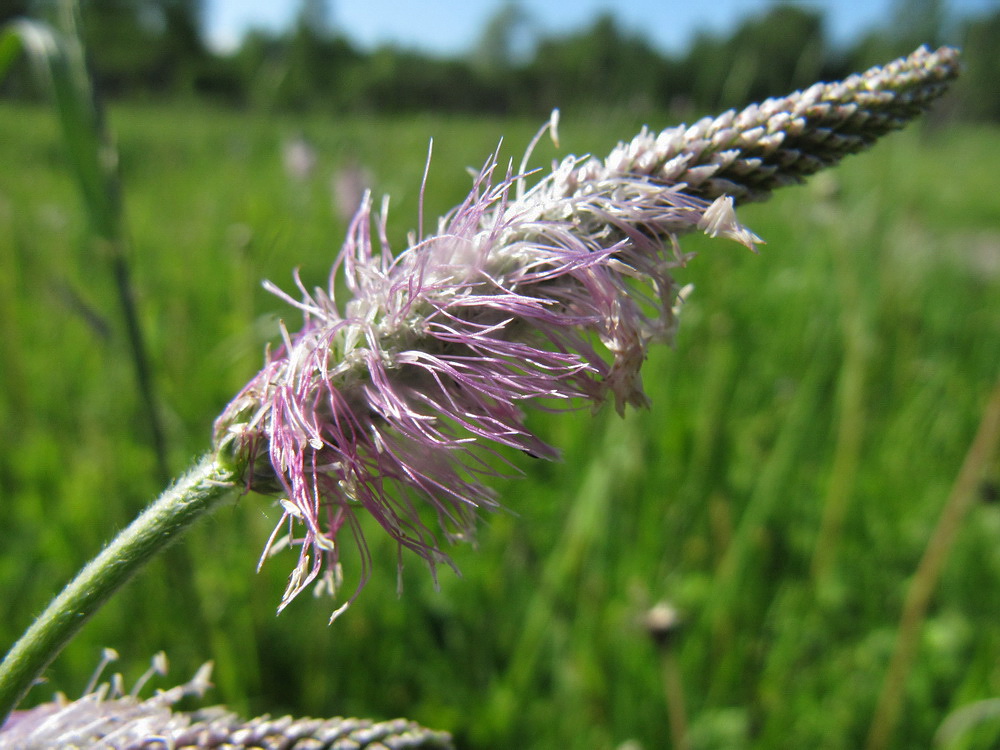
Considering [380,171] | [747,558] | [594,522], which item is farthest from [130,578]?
[380,171]

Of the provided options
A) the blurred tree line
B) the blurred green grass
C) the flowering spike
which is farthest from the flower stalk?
the blurred green grass

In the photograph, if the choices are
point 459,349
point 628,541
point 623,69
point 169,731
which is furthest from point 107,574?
point 623,69

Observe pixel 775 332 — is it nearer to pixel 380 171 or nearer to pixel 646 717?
pixel 646 717

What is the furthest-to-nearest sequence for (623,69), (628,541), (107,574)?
(623,69)
(628,541)
(107,574)

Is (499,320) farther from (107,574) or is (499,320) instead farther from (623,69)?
(623,69)

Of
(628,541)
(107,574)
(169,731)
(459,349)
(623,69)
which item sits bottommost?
→ (628,541)

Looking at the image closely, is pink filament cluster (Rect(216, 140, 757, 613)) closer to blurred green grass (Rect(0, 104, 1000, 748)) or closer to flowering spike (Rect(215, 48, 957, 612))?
flowering spike (Rect(215, 48, 957, 612))
